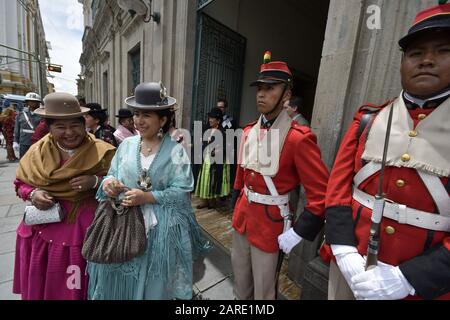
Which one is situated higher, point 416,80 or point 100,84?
point 100,84

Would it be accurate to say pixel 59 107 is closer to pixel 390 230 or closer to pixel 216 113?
pixel 390 230

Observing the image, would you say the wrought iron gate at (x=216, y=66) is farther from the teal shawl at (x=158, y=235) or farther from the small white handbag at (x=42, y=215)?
the small white handbag at (x=42, y=215)

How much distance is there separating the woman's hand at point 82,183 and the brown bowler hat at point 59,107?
476 mm

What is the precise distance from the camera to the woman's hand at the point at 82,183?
1.58 m

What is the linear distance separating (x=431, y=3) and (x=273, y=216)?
173 centimetres

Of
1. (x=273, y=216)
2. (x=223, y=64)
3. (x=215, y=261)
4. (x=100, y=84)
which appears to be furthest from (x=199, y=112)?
(x=100, y=84)

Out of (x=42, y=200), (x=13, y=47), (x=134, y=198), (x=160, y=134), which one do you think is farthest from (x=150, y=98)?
(x=13, y=47)

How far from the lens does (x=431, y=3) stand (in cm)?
133

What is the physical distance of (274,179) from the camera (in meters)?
1.55

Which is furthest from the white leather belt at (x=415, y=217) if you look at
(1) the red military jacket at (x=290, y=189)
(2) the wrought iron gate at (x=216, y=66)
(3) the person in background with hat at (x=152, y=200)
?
(2) the wrought iron gate at (x=216, y=66)

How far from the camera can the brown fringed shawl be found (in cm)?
156

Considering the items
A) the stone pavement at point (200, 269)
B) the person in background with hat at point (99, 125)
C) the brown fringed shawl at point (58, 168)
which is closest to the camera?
the brown fringed shawl at point (58, 168)

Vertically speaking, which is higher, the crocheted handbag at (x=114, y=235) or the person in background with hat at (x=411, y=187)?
the person in background with hat at (x=411, y=187)
